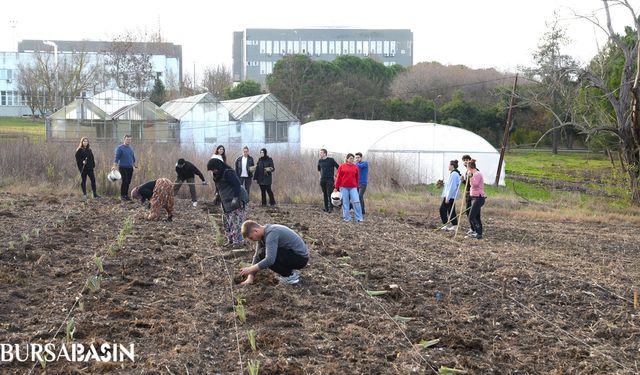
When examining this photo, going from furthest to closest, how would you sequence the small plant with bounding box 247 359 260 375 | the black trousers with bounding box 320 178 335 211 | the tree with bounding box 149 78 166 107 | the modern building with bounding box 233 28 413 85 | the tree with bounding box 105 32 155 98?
the modern building with bounding box 233 28 413 85
the tree with bounding box 105 32 155 98
the tree with bounding box 149 78 166 107
the black trousers with bounding box 320 178 335 211
the small plant with bounding box 247 359 260 375

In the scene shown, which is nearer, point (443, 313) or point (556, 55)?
point (443, 313)

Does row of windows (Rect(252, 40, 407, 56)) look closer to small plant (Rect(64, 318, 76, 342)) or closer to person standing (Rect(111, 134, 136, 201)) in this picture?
person standing (Rect(111, 134, 136, 201))

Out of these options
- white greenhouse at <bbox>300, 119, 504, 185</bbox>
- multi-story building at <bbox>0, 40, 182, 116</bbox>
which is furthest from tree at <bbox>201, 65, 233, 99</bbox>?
white greenhouse at <bbox>300, 119, 504, 185</bbox>

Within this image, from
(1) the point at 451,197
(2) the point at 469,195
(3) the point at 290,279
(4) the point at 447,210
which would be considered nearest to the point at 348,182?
(4) the point at 447,210

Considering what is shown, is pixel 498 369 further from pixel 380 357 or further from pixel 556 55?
pixel 556 55

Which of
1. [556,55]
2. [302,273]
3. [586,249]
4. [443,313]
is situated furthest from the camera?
[556,55]

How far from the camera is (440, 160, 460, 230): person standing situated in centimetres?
1634

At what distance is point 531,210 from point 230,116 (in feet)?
54.1

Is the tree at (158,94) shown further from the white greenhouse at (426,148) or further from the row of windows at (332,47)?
the row of windows at (332,47)

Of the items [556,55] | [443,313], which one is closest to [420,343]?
[443,313]

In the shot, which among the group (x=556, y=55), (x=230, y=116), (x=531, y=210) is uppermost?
(x=556, y=55)

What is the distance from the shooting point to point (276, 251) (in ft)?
31.0

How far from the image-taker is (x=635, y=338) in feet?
26.3

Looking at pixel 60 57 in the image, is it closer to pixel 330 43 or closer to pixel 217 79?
pixel 217 79
